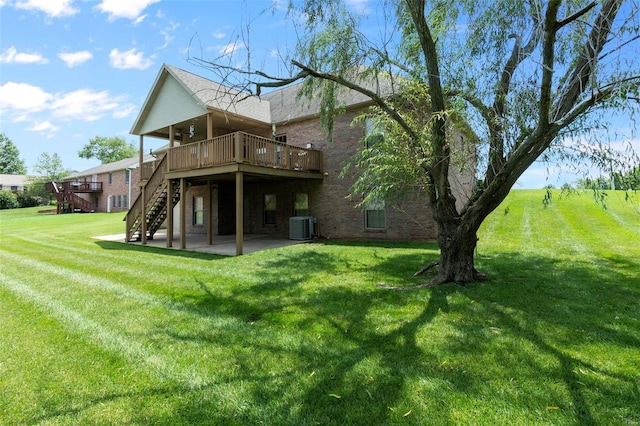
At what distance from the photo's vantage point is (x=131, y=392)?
288 cm

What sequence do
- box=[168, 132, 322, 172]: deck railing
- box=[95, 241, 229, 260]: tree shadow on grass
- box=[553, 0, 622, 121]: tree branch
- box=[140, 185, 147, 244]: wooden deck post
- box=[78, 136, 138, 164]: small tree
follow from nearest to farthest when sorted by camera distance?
box=[553, 0, 622, 121]: tree branch → box=[95, 241, 229, 260]: tree shadow on grass → box=[168, 132, 322, 172]: deck railing → box=[140, 185, 147, 244]: wooden deck post → box=[78, 136, 138, 164]: small tree

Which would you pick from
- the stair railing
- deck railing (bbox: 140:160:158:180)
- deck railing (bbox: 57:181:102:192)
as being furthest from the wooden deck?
deck railing (bbox: 57:181:102:192)

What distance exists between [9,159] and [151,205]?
80.8 m

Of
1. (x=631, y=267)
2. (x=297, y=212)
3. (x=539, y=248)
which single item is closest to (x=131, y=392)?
(x=631, y=267)

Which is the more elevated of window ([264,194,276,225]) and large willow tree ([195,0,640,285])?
large willow tree ([195,0,640,285])

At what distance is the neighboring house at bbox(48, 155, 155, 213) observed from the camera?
3522 cm

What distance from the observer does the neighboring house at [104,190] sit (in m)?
35.2

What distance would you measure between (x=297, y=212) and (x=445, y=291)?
9955 mm

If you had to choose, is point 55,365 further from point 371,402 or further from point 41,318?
point 371,402

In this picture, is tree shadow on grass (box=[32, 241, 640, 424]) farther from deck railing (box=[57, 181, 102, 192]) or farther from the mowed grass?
deck railing (box=[57, 181, 102, 192])

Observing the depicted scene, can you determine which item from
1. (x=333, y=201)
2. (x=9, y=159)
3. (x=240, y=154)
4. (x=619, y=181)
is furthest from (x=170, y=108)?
(x=9, y=159)

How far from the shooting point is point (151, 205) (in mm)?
14234

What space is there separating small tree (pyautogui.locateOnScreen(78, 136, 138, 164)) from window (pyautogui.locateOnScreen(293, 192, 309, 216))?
5942 centimetres

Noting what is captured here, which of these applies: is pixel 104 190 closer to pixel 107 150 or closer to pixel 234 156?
pixel 107 150
